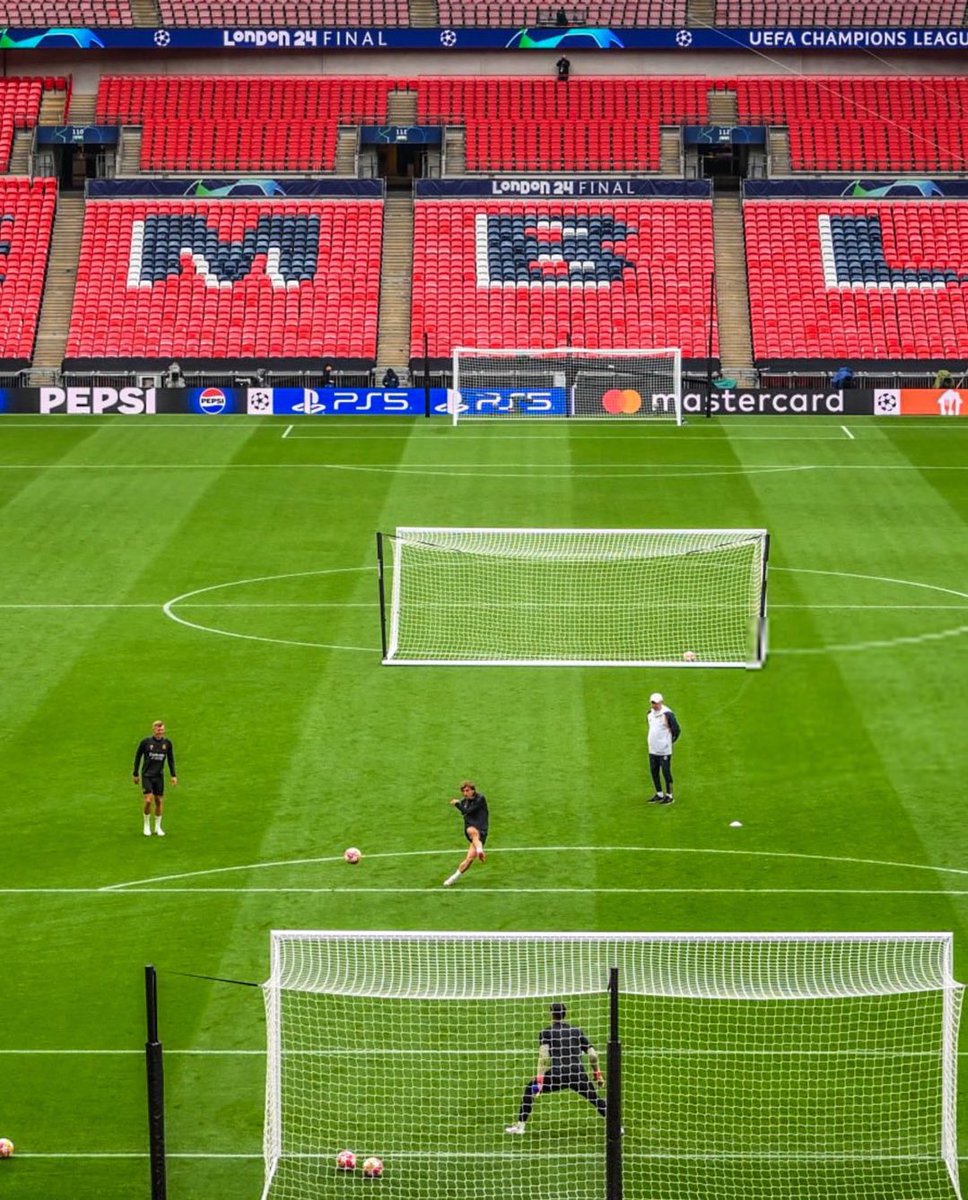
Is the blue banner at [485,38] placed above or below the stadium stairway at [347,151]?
above

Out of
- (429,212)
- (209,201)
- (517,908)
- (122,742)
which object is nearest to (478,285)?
(429,212)

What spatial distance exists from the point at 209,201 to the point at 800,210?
2032 centimetres

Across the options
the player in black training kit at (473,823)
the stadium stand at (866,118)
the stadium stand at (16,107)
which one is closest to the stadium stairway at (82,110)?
the stadium stand at (16,107)

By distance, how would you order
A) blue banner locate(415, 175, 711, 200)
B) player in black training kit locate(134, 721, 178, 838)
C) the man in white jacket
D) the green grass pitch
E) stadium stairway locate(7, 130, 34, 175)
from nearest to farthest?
the green grass pitch, player in black training kit locate(134, 721, 178, 838), the man in white jacket, blue banner locate(415, 175, 711, 200), stadium stairway locate(7, 130, 34, 175)

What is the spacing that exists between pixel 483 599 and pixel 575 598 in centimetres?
177

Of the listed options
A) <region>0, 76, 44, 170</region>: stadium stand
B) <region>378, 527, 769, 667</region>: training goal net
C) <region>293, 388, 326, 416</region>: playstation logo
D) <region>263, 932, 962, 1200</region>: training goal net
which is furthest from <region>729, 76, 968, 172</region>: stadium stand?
<region>263, 932, 962, 1200</region>: training goal net

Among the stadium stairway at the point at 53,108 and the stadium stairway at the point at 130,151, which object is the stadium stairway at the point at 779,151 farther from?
the stadium stairway at the point at 53,108

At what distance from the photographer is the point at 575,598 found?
3994 cm

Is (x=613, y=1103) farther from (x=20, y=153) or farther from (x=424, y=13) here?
(x=424, y=13)

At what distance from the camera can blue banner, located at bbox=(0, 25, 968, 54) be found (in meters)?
74.0

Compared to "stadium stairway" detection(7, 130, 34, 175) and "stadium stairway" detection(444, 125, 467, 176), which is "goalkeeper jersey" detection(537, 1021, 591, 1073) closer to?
"stadium stairway" detection(444, 125, 467, 176)

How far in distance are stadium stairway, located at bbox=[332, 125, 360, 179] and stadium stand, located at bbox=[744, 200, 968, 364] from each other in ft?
45.7

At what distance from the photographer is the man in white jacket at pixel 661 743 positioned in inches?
1150

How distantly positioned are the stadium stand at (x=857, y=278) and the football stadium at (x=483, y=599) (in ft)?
0.61
